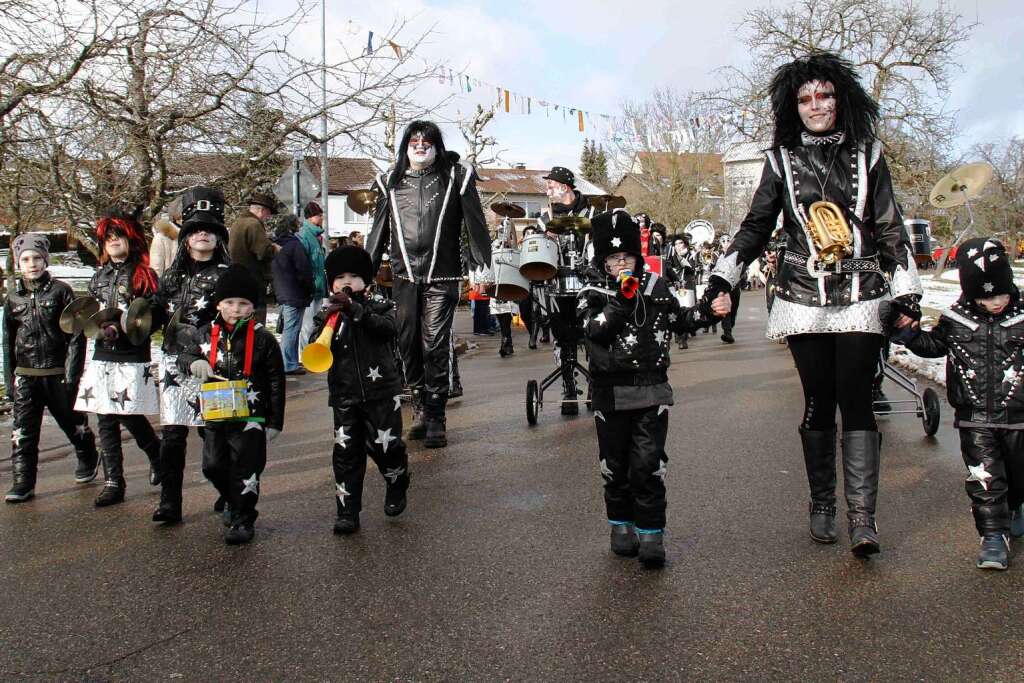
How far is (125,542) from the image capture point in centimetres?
497

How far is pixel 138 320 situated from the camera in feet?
18.4

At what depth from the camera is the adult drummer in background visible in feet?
27.6

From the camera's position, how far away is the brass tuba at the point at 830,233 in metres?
4.36

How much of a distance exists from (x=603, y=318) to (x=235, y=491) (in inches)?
80.3

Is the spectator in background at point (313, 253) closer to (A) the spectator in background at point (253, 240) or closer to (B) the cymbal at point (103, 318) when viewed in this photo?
(A) the spectator in background at point (253, 240)

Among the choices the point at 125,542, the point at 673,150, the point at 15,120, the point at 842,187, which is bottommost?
the point at 125,542

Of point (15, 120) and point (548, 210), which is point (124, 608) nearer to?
point (548, 210)

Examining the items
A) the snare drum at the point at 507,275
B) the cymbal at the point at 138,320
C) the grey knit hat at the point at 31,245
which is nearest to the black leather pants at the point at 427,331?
the snare drum at the point at 507,275

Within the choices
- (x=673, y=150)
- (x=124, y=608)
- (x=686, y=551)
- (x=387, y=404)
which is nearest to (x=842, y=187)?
(x=686, y=551)

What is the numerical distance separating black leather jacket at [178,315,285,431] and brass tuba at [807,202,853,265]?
8.79ft

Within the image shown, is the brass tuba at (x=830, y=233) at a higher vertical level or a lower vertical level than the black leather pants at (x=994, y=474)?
higher

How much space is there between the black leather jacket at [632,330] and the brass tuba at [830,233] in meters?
0.59

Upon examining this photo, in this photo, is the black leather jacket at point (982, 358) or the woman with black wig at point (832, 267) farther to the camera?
the woman with black wig at point (832, 267)

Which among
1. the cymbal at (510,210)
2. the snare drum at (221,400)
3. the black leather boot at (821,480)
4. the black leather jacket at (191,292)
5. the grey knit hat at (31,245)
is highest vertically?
the cymbal at (510,210)
